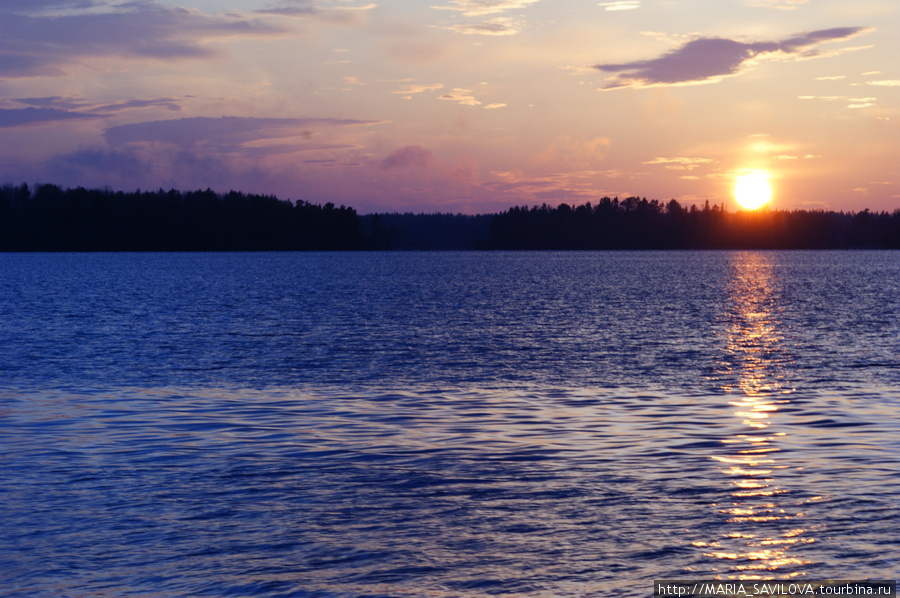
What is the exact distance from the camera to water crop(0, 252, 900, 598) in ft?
36.2

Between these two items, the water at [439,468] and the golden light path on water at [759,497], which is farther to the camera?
the golden light path on water at [759,497]

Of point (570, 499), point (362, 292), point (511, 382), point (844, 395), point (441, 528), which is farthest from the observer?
point (362, 292)

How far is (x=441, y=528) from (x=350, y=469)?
13.2 ft

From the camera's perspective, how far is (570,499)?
550 inches

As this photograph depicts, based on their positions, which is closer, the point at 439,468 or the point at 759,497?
the point at 759,497

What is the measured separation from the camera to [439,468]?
53.3 feet

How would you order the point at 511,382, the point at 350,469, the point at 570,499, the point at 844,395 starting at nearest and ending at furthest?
the point at 570,499, the point at 350,469, the point at 844,395, the point at 511,382

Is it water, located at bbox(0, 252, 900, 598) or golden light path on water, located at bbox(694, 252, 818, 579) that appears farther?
golden light path on water, located at bbox(694, 252, 818, 579)

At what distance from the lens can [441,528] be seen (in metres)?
12.6

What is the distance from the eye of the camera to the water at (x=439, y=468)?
11.0 meters

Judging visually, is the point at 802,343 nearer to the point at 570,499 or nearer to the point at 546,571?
the point at 570,499

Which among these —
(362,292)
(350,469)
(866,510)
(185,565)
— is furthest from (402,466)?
(362,292)

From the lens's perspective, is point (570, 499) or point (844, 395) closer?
point (570, 499)

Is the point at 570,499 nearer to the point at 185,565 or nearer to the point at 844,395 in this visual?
the point at 185,565
